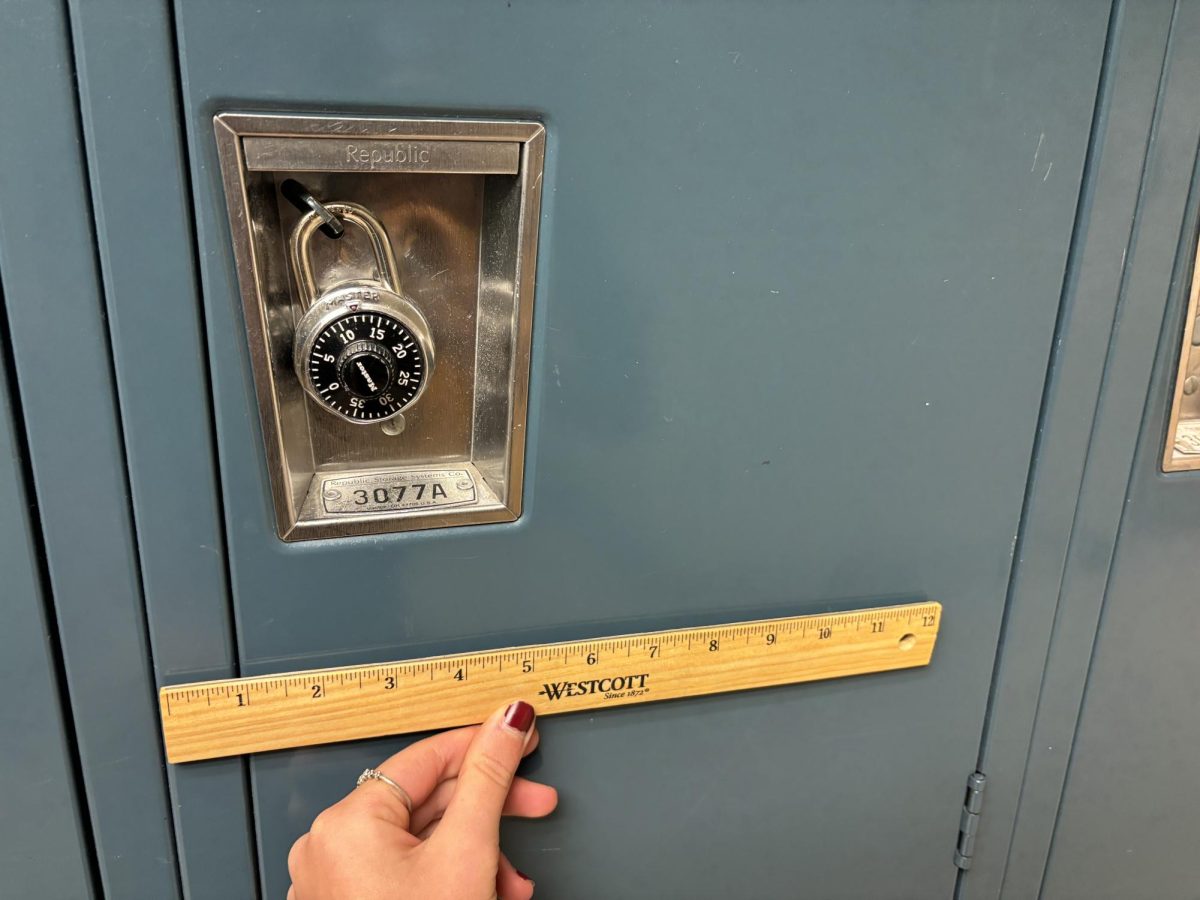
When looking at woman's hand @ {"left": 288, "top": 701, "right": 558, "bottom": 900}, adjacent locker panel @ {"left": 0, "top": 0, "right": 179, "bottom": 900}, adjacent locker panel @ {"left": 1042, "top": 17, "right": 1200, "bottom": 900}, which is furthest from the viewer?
adjacent locker panel @ {"left": 1042, "top": 17, "right": 1200, "bottom": 900}

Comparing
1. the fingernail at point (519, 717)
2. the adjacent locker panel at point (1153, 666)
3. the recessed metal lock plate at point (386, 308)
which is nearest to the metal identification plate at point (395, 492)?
the recessed metal lock plate at point (386, 308)

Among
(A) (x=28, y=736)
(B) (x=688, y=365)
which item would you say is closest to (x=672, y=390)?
(B) (x=688, y=365)

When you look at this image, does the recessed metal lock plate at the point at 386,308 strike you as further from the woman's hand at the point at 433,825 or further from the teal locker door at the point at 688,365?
the woman's hand at the point at 433,825

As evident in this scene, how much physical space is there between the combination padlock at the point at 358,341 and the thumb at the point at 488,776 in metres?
0.33

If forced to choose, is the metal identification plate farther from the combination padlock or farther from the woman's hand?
the woman's hand

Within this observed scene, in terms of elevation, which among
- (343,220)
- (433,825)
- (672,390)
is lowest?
(433,825)

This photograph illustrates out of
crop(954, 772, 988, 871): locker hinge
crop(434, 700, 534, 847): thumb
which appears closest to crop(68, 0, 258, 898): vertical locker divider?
crop(434, 700, 534, 847): thumb

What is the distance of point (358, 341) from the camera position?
0.74m

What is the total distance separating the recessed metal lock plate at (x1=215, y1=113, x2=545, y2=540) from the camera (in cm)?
71

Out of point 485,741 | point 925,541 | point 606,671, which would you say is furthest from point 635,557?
point 925,541

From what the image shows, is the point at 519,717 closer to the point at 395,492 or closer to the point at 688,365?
the point at 395,492

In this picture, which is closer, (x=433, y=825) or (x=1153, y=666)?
(x=433, y=825)

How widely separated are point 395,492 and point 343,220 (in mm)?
255

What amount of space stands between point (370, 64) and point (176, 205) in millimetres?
190
